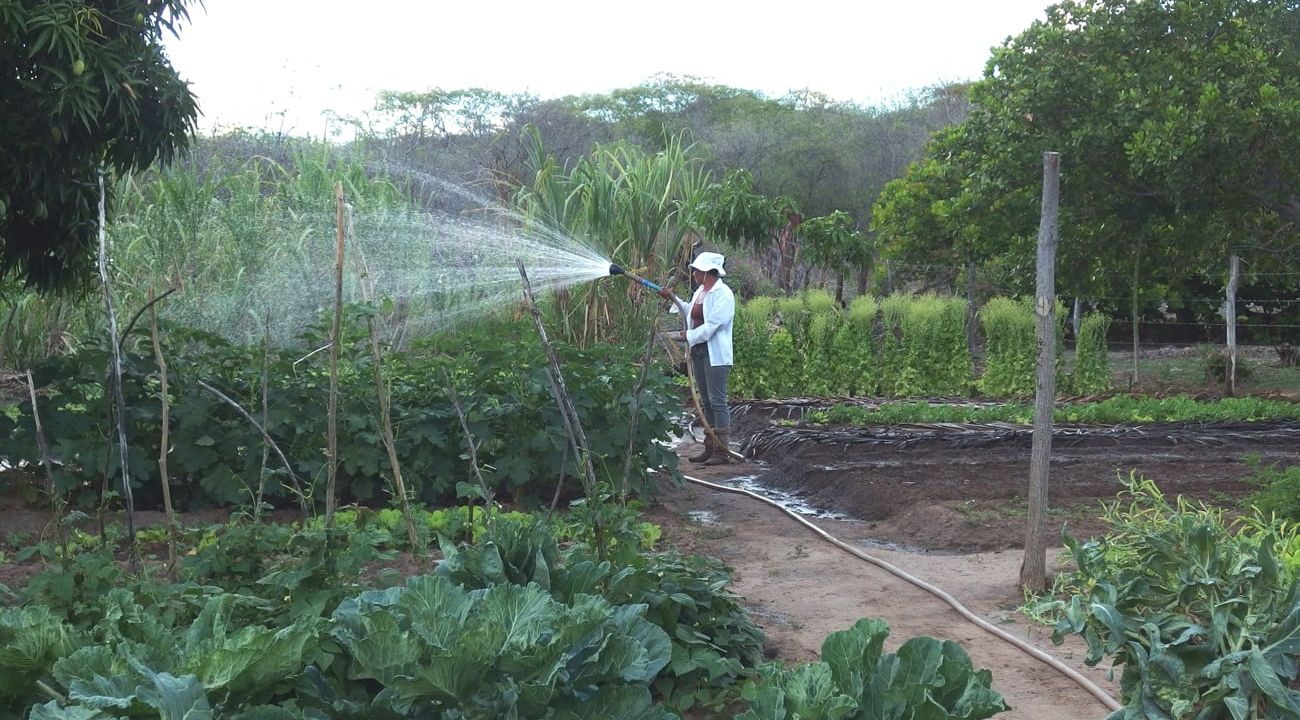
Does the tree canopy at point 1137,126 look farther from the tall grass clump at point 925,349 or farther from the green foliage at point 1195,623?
the green foliage at point 1195,623

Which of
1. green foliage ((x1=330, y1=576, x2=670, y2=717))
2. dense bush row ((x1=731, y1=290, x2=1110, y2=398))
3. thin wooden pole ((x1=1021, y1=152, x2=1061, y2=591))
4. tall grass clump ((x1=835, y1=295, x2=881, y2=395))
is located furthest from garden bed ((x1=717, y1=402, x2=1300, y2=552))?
green foliage ((x1=330, y1=576, x2=670, y2=717))

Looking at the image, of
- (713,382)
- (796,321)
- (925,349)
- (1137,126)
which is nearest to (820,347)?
(796,321)

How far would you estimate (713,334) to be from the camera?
868cm

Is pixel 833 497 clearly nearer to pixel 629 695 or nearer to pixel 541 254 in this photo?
pixel 541 254

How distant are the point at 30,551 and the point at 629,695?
6.73 feet

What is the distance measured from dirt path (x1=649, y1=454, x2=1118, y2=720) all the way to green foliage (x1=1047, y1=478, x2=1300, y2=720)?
0.76 m

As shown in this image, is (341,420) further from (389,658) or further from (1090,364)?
(1090,364)

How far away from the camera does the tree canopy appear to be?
390 inches

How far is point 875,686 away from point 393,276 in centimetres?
977

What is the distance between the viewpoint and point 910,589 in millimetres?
5199

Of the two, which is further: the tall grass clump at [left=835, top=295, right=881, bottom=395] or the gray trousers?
the tall grass clump at [left=835, top=295, right=881, bottom=395]

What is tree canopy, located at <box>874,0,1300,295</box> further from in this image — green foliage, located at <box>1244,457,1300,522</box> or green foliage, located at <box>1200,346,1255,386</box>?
green foliage, located at <box>1244,457,1300,522</box>

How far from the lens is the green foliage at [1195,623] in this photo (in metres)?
2.65

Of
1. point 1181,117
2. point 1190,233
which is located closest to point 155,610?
point 1181,117
